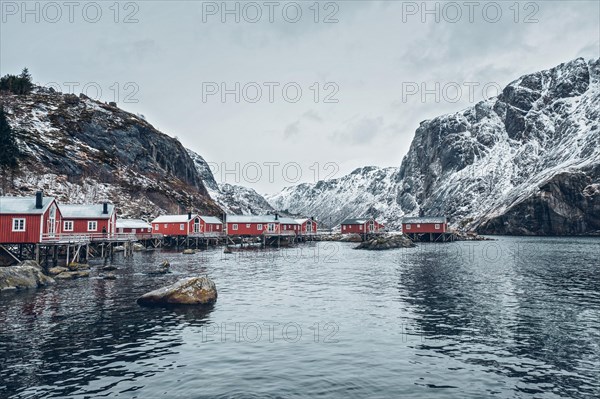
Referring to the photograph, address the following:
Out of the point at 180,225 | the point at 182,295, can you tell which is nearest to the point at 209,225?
the point at 180,225

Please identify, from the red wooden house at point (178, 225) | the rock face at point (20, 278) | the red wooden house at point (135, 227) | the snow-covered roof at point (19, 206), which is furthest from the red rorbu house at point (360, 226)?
the rock face at point (20, 278)

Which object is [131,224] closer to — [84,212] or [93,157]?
[84,212]

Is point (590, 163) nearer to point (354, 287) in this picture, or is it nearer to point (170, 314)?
point (354, 287)

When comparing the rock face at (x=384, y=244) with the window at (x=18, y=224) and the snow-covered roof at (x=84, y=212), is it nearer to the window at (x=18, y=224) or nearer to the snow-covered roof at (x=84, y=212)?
the snow-covered roof at (x=84, y=212)

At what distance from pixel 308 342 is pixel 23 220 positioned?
4133 cm

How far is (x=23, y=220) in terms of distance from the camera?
48.7 m

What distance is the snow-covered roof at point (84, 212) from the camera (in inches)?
2741

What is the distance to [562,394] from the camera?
15289 mm

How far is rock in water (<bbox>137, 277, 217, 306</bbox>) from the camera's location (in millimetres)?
30031

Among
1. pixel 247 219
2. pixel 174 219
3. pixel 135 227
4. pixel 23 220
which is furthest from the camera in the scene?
pixel 247 219

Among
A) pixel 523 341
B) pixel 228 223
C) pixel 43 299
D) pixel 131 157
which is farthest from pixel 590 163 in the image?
pixel 43 299

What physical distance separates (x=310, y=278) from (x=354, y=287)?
24.1ft

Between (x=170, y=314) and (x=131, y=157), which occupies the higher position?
(x=131, y=157)

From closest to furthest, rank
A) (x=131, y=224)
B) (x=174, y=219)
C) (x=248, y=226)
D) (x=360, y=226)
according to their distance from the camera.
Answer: (x=131, y=224) < (x=174, y=219) < (x=248, y=226) < (x=360, y=226)
